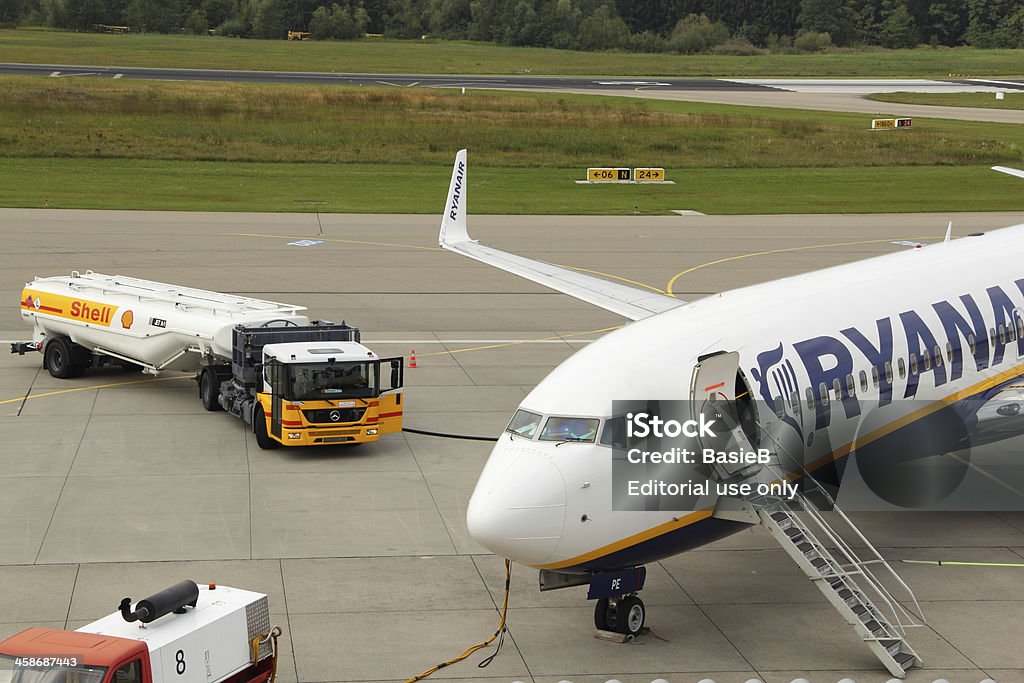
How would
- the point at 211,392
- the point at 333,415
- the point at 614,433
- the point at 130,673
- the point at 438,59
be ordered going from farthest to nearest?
the point at 438,59, the point at 211,392, the point at 333,415, the point at 614,433, the point at 130,673

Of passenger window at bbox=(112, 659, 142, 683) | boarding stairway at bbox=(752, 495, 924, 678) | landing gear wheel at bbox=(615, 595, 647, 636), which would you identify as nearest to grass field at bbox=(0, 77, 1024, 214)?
landing gear wheel at bbox=(615, 595, 647, 636)

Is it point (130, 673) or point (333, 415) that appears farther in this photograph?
point (333, 415)

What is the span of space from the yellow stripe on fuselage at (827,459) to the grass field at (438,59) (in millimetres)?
132166

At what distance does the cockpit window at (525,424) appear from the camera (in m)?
19.8

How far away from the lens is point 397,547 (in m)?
25.2

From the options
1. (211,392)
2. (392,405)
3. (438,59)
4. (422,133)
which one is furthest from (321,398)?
(438,59)

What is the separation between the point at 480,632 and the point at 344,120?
81.0 m

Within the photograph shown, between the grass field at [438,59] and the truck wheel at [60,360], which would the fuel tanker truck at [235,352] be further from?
the grass field at [438,59]

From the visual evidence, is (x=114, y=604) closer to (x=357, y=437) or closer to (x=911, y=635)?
(x=357, y=437)

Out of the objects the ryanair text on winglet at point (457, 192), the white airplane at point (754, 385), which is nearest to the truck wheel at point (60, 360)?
the ryanair text on winglet at point (457, 192)

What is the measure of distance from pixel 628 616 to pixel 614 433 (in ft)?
10.6

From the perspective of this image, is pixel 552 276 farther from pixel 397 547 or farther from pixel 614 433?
pixel 614 433

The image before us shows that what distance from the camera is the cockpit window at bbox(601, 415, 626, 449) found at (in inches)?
763

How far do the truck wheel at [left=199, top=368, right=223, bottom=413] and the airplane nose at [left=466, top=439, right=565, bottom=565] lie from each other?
1762 cm
